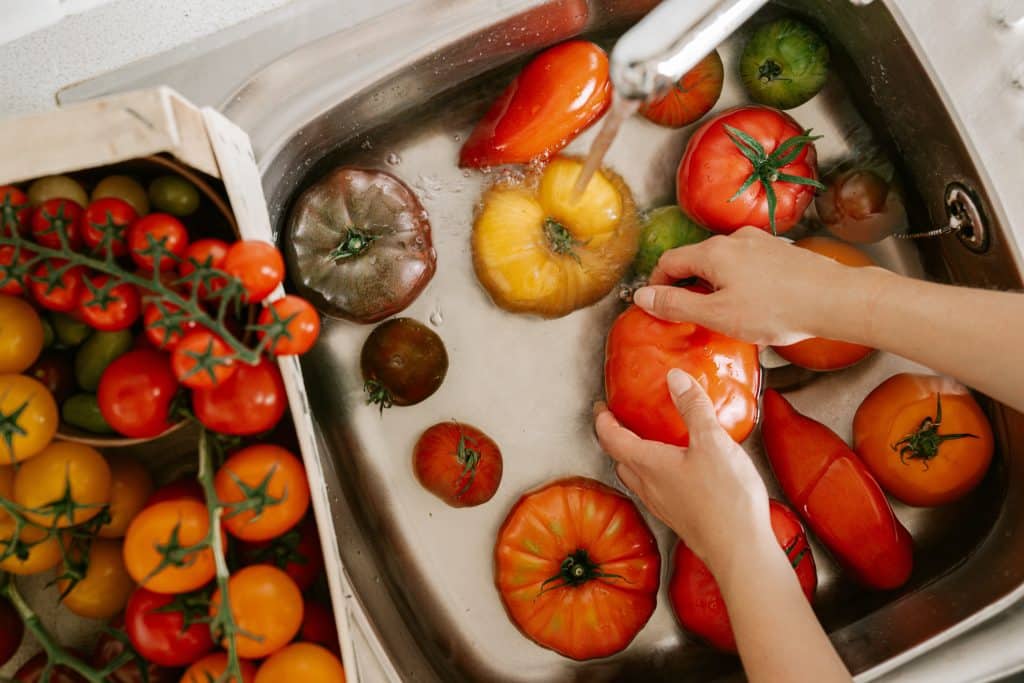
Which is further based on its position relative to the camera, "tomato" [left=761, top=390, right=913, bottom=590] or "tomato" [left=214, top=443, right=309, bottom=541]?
"tomato" [left=761, top=390, right=913, bottom=590]

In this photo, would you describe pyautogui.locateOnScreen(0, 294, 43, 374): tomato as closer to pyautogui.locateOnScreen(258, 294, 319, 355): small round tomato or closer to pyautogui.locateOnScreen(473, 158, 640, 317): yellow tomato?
pyautogui.locateOnScreen(258, 294, 319, 355): small round tomato

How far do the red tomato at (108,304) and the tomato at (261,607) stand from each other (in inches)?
9.4

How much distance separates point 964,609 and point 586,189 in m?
0.72

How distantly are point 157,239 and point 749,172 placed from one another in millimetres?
678

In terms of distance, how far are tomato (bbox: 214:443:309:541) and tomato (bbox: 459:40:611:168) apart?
0.52 m

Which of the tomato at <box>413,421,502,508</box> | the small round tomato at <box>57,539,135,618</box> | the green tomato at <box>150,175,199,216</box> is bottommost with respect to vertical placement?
the tomato at <box>413,421,502,508</box>

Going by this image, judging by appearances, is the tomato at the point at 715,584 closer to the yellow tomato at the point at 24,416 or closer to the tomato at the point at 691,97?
the tomato at the point at 691,97

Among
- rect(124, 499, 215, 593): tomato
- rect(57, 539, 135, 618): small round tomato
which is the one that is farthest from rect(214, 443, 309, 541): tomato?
rect(57, 539, 135, 618): small round tomato

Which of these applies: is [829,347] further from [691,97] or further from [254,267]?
[254,267]

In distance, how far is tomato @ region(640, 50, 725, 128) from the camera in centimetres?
97

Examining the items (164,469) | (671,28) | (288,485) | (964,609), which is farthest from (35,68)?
(964,609)

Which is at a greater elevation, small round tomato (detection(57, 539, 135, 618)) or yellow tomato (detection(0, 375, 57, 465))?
yellow tomato (detection(0, 375, 57, 465))

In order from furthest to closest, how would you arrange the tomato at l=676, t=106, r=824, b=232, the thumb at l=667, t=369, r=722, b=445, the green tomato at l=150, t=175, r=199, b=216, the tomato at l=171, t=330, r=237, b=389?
1. the tomato at l=676, t=106, r=824, b=232
2. the thumb at l=667, t=369, r=722, b=445
3. the green tomato at l=150, t=175, r=199, b=216
4. the tomato at l=171, t=330, r=237, b=389

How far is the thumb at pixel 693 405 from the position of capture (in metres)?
0.77
